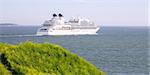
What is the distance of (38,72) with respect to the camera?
8109mm

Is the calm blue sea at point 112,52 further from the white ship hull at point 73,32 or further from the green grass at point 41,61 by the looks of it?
the green grass at point 41,61

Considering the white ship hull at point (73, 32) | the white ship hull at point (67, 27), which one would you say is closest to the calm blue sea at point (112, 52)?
the white ship hull at point (73, 32)

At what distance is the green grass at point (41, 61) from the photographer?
8.04m

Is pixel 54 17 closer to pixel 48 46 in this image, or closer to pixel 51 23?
pixel 51 23

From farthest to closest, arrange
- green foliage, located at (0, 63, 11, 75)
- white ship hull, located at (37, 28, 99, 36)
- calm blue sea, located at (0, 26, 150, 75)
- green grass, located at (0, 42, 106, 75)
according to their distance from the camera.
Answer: white ship hull, located at (37, 28, 99, 36), calm blue sea, located at (0, 26, 150, 75), green grass, located at (0, 42, 106, 75), green foliage, located at (0, 63, 11, 75)

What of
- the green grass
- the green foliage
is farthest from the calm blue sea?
the green foliage

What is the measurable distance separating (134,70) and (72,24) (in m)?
46.4

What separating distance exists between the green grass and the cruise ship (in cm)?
5358

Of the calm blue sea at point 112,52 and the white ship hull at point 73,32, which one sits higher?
the calm blue sea at point 112,52

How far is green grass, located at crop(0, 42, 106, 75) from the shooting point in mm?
8038

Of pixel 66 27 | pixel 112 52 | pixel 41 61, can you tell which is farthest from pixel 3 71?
pixel 66 27

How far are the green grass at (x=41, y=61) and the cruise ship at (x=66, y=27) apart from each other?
5358 centimetres

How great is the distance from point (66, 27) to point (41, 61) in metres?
57.5

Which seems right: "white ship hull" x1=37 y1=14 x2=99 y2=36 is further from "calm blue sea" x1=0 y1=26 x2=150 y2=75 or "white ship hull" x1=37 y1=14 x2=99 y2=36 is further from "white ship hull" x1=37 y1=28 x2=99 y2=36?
"calm blue sea" x1=0 y1=26 x2=150 y2=75
